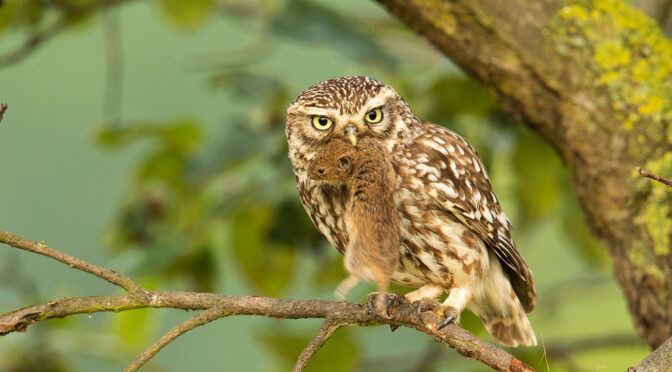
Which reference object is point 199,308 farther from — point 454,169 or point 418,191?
point 454,169

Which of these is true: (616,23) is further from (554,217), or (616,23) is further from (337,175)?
(554,217)

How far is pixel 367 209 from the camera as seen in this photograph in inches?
63.9

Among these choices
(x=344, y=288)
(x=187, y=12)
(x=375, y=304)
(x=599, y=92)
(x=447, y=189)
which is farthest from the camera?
(x=187, y=12)

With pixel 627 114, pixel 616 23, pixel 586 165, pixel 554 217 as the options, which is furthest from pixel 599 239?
pixel 554 217

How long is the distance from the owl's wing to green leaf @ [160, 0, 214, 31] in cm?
147

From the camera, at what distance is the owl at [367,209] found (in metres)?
1.47

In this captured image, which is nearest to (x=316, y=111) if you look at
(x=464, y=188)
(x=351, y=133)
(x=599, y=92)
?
(x=351, y=133)

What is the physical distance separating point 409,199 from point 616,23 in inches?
38.9

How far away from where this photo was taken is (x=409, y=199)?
2.19 m

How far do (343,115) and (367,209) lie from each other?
1.61 ft

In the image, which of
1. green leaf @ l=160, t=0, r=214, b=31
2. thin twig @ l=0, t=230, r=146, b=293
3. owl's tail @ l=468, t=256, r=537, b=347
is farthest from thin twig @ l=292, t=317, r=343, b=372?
green leaf @ l=160, t=0, r=214, b=31

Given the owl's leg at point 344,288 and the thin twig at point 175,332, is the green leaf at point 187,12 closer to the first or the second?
the thin twig at point 175,332

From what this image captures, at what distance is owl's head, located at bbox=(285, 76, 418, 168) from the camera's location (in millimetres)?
2059

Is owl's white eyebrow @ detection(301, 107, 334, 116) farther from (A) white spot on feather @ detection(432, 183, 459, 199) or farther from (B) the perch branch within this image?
(B) the perch branch
